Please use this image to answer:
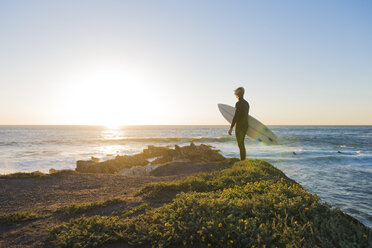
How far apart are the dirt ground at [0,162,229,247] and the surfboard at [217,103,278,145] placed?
488 centimetres

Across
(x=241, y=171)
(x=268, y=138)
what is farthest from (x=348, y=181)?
(x=241, y=171)

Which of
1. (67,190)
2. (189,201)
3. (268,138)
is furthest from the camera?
(268,138)

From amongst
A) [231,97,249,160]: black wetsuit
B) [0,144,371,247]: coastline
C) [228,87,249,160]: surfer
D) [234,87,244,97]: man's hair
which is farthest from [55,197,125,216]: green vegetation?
[234,87,244,97]: man's hair

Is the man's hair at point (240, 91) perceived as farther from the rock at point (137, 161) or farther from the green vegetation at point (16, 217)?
the green vegetation at point (16, 217)

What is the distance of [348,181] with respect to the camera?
9453 millimetres

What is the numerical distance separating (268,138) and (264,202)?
11.1m

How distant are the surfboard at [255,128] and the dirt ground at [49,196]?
4.88m

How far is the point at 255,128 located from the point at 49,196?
10.7 metres

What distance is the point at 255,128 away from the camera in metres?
13.0

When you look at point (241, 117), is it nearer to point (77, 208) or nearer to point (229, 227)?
point (229, 227)

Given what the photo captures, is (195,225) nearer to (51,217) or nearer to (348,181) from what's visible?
(51,217)

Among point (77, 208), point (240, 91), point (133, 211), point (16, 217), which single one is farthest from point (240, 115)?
point (16, 217)

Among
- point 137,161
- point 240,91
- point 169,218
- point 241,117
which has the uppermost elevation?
point 240,91

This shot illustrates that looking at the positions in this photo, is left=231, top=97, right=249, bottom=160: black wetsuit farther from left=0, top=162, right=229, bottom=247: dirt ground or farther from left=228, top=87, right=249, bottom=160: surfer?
left=0, top=162, right=229, bottom=247: dirt ground
